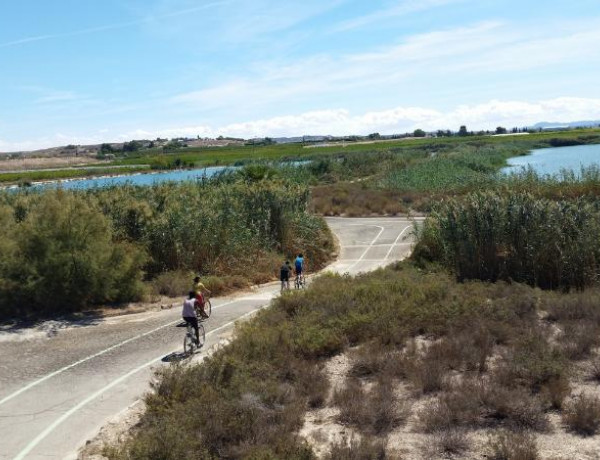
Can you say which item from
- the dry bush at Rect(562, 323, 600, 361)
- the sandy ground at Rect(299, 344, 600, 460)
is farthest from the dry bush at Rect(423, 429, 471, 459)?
the dry bush at Rect(562, 323, 600, 361)

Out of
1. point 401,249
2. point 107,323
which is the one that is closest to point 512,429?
point 107,323

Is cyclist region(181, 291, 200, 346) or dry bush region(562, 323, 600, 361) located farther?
cyclist region(181, 291, 200, 346)

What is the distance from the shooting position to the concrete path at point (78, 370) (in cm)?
1004

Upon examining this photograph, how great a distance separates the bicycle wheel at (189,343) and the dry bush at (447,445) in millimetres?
7004

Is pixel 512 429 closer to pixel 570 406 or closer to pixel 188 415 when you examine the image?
pixel 570 406

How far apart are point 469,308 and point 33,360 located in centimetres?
1003

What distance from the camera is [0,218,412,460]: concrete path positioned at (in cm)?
1004

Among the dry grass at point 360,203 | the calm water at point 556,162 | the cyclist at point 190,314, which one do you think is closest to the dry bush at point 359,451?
the cyclist at point 190,314

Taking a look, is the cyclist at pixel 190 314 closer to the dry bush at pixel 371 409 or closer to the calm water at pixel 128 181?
the dry bush at pixel 371 409

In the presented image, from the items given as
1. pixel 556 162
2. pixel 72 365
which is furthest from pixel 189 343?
pixel 556 162

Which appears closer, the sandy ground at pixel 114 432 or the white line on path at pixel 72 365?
the sandy ground at pixel 114 432

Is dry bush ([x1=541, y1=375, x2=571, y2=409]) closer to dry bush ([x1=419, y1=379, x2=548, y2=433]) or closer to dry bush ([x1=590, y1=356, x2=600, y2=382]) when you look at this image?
dry bush ([x1=419, y1=379, x2=548, y2=433])

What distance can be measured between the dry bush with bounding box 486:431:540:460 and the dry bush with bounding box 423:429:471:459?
335mm

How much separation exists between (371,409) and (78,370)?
718 cm
